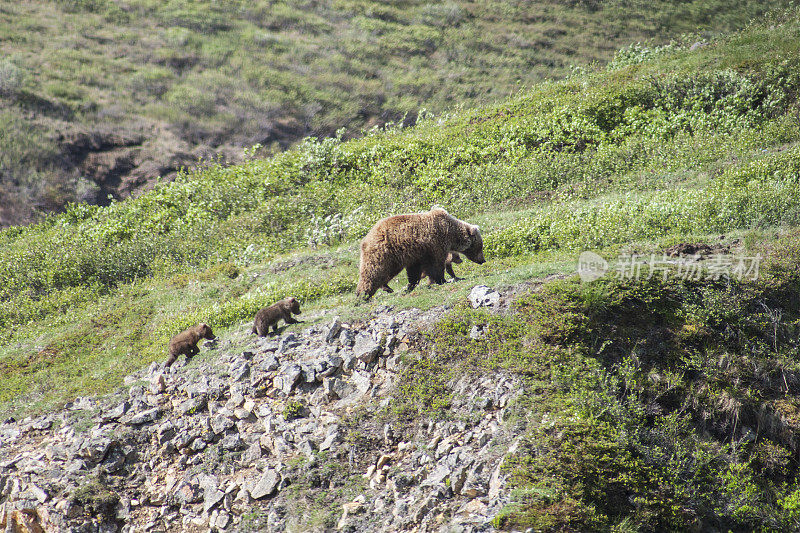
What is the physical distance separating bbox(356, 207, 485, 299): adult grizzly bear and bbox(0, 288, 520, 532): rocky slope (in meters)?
1.02

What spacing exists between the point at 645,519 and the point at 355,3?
46.3 m

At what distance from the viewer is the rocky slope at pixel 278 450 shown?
23.1 feet

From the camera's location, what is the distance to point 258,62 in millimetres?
39969

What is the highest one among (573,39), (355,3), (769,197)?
(355,3)

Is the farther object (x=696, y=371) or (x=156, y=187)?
(x=156, y=187)

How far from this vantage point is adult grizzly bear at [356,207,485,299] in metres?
11.0

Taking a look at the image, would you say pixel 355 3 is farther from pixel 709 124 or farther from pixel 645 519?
pixel 645 519

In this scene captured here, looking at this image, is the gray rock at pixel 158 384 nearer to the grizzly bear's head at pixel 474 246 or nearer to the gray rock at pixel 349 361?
the gray rock at pixel 349 361

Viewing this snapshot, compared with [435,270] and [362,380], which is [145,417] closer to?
[362,380]

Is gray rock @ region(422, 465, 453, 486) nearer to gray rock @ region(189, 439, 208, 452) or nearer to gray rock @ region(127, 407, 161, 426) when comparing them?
gray rock @ region(189, 439, 208, 452)

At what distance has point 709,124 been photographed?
65.7 ft

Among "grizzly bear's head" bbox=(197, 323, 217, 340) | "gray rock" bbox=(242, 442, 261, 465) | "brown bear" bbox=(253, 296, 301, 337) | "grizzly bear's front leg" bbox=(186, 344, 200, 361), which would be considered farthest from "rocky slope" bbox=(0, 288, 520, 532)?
"grizzly bear's head" bbox=(197, 323, 217, 340)

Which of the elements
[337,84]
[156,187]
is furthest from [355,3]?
[156,187]

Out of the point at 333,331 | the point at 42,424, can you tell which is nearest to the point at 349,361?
the point at 333,331
